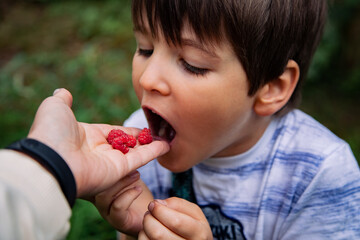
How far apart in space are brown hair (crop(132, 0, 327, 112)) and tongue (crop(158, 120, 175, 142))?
14.7 inches

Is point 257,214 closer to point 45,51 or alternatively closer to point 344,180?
point 344,180

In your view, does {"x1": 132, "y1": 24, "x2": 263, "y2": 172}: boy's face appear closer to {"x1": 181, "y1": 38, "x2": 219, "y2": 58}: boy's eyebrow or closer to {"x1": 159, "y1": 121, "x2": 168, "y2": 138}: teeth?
{"x1": 181, "y1": 38, "x2": 219, "y2": 58}: boy's eyebrow

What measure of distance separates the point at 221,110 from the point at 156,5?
447mm

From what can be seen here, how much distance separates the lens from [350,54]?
11.8 ft

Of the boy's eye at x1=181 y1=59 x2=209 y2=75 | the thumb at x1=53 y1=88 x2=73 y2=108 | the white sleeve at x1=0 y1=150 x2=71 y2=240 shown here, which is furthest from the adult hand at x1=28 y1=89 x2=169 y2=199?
the boy's eye at x1=181 y1=59 x2=209 y2=75

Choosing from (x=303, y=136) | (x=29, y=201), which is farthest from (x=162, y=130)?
(x=29, y=201)

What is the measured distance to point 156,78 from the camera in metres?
1.37

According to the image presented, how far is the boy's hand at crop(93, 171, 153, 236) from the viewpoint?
1.36m

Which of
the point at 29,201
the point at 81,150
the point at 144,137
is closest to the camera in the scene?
the point at 29,201

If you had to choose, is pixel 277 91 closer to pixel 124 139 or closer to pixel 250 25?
pixel 250 25

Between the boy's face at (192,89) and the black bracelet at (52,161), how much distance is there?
19.1 inches

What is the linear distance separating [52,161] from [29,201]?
126 mm

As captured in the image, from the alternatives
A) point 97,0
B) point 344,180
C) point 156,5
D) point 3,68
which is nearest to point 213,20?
point 156,5

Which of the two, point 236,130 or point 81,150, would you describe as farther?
point 236,130
